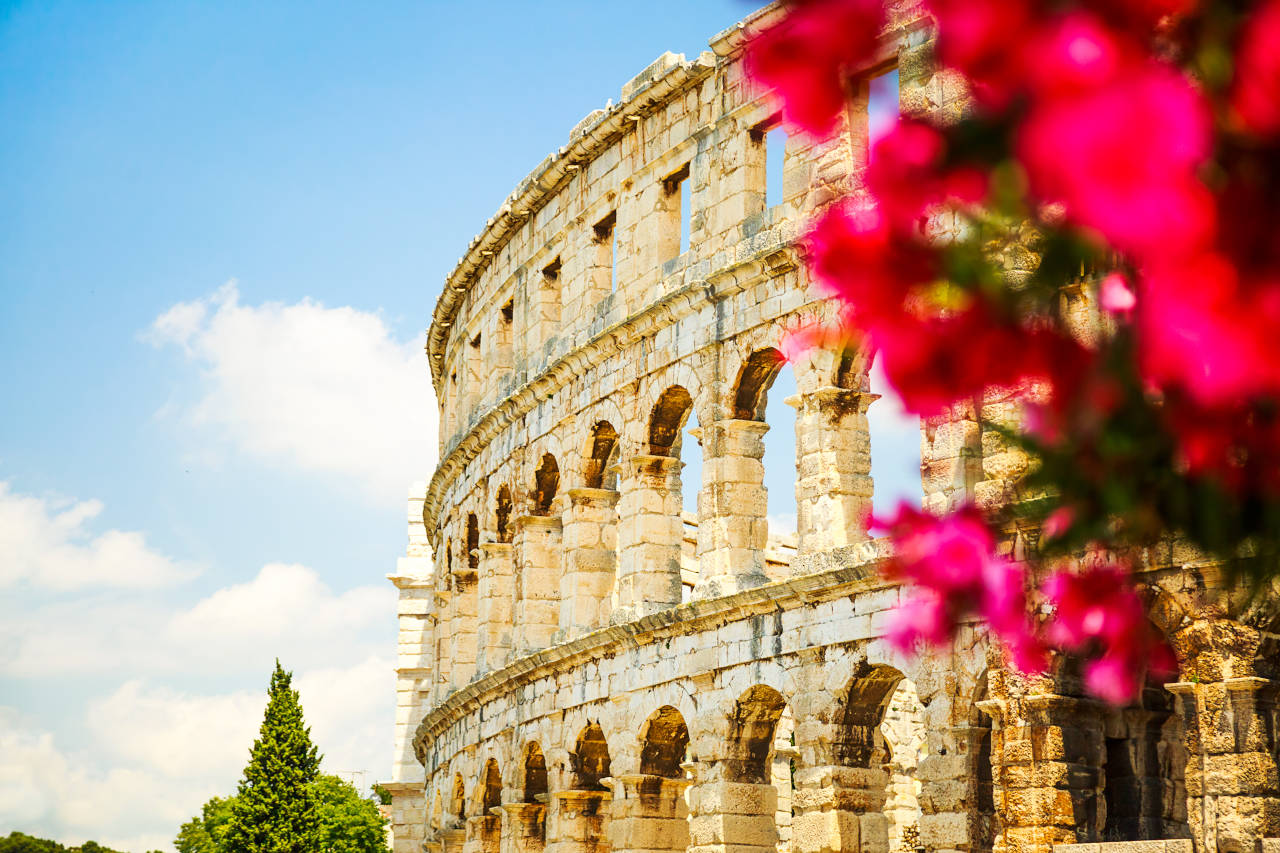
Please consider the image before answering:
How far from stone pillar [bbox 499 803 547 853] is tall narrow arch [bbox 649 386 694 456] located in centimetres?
528

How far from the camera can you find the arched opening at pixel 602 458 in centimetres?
2055

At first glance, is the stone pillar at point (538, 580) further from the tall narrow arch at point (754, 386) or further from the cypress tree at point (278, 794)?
the cypress tree at point (278, 794)

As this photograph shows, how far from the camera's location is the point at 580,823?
20.1 meters

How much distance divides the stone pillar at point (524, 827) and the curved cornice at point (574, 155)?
793 cm

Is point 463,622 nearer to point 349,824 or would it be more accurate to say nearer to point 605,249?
point 605,249

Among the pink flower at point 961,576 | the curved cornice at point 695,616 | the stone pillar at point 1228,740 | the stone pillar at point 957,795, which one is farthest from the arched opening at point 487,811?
the pink flower at point 961,576

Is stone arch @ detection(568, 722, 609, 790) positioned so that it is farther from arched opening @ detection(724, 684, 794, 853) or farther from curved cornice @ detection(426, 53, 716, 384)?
curved cornice @ detection(426, 53, 716, 384)

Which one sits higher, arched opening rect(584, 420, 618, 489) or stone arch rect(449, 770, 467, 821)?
arched opening rect(584, 420, 618, 489)

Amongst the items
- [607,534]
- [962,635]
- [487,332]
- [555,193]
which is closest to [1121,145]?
[962,635]

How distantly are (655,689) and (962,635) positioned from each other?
4.67 m

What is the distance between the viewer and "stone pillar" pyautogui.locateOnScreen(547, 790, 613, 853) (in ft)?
65.5

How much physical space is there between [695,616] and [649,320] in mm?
3585

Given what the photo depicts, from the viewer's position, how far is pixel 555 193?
22.4m

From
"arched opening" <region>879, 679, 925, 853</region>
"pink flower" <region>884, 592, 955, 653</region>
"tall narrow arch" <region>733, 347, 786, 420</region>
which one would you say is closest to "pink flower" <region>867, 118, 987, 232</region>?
"pink flower" <region>884, 592, 955, 653</region>
